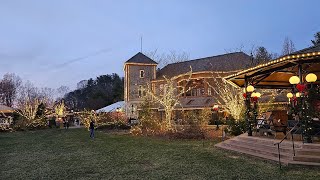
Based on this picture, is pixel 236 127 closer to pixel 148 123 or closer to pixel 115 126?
pixel 148 123

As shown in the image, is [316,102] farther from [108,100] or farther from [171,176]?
[108,100]

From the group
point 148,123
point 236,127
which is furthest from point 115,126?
point 236,127

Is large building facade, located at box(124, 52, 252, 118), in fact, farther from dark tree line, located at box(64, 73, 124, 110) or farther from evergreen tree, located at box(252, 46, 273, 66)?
dark tree line, located at box(64, 73, 124, 110)

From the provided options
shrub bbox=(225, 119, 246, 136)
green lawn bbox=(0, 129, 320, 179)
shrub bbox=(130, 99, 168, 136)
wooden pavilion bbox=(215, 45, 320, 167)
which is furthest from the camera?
shrub bbox=(130, 99, 168, 136)

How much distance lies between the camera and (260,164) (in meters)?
10.1

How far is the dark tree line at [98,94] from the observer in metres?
66.6

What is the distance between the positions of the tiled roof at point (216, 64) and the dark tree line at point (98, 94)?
2391cm

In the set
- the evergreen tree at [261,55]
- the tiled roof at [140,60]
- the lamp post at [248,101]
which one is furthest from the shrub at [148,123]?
the tiled roof at [140,60]

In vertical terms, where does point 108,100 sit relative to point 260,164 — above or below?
above

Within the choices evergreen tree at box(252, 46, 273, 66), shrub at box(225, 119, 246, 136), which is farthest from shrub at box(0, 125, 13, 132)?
evergreen tree at box(252, 46, 273, 66)

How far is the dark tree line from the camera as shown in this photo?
218 ft

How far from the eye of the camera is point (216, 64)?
37688mm

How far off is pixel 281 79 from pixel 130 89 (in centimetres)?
2785

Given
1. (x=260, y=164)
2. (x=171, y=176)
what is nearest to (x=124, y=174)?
(x=171, y=176)
